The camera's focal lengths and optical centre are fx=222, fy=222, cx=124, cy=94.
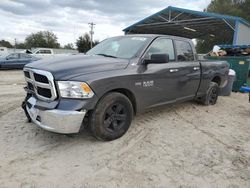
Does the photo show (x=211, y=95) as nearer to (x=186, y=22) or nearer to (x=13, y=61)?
(x=13, y=61)

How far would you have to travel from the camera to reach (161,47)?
4.55 metres

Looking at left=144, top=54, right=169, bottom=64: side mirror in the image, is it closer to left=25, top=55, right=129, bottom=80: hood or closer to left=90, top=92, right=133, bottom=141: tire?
left=25, top=55, right=129, bottom=80: hood

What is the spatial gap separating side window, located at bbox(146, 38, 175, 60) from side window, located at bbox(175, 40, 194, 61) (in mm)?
205

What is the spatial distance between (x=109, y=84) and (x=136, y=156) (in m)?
1.16

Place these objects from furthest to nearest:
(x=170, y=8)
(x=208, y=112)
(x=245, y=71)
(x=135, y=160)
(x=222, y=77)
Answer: (x=170, y=8)
(x=245, y=71)
(x=222, y=77)
(x=208, y=112)
(x=135, y=160)

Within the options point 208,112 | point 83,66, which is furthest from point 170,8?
point 83,66

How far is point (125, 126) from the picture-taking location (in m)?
3.86

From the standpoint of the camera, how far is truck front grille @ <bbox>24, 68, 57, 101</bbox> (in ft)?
10.5

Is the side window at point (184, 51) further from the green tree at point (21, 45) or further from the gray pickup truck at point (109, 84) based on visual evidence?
the green tree at point (21, 45)

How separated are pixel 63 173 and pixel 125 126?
4.58 ft

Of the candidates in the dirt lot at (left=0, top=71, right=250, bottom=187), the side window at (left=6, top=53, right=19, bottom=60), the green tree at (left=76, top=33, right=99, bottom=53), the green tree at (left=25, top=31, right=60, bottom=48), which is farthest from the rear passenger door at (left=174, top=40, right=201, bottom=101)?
the green tree at (left=25, top=31, right=60, bottom=48)

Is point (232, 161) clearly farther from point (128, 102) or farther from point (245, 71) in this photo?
point (245, 71)

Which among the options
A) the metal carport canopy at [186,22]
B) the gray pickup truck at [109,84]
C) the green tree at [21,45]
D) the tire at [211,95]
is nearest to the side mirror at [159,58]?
the gray pickup truck at [109,84]

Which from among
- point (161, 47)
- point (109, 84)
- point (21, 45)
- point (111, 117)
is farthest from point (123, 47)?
point (21, 45)
